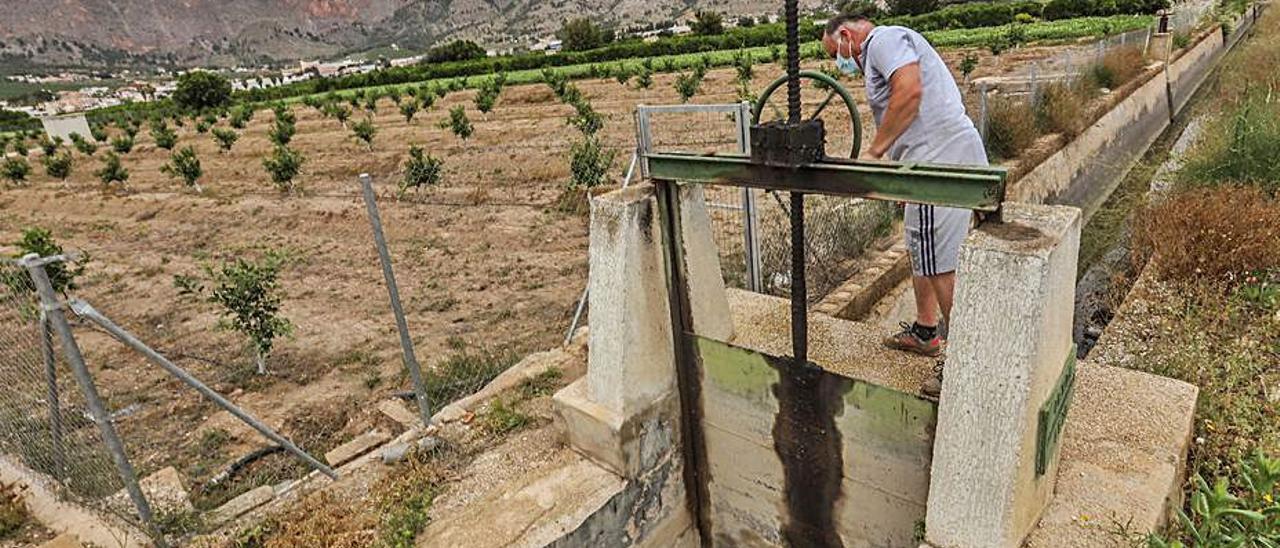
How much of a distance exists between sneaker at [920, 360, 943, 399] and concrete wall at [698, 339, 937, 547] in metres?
0.20

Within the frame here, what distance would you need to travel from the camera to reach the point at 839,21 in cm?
351

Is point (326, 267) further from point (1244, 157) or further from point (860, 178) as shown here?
point (1244, 157)

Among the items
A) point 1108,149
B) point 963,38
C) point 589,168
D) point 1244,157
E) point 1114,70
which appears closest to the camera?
point 1244,157

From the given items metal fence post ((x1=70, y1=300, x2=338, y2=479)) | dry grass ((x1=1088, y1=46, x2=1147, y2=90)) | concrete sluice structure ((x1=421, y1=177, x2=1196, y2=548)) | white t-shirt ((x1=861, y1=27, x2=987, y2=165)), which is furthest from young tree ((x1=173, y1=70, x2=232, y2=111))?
white t-shirt ((x1=861, y1=27, x2=987, y2=165))

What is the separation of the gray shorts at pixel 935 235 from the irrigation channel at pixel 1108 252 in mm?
2450

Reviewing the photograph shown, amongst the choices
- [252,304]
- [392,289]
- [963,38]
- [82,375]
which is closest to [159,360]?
[82,375]

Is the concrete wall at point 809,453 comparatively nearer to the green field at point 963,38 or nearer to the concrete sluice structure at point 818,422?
the concrete sluice structure at point 818,422

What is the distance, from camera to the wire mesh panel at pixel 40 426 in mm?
3807

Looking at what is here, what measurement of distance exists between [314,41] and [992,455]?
715ft

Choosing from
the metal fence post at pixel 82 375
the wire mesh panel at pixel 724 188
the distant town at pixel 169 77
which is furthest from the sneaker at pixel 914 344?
the distant town at pixel 169 77

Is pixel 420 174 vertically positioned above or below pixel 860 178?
below

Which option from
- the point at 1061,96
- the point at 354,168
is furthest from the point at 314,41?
the point at 1061,96

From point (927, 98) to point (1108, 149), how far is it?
1077 centimetres

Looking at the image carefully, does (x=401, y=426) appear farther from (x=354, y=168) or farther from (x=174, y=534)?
(x=354, y=168)
